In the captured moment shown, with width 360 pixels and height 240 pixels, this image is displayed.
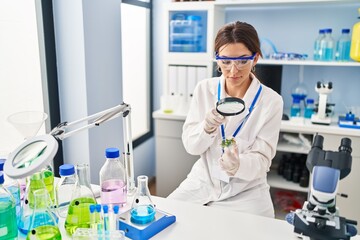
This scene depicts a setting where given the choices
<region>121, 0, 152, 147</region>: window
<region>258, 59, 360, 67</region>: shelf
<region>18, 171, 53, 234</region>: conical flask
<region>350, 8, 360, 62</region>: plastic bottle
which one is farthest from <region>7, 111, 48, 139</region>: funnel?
<region>350, 8, 360, 62</region>: plastic bottle

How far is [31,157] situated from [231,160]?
32.9 inches

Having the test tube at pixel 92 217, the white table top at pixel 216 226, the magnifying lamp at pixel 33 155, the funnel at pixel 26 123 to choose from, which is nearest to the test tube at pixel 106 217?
the test tube at pixel 92 217

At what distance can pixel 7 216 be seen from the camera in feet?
3.40

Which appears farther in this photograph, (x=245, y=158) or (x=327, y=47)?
(x=327, y=47)

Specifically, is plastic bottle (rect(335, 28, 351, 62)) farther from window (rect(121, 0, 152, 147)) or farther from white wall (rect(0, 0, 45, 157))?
white wall (rect(0, 0, 45, 157))

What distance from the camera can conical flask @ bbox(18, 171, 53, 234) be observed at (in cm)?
113

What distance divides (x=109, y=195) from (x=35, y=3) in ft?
4.18

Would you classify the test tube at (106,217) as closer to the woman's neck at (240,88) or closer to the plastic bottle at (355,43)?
the woman's neck at (240,88)

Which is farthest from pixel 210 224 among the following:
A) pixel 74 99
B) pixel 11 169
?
pixel 74 99

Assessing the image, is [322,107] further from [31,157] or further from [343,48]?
[31,157]

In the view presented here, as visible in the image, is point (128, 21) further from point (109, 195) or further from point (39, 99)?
point (109, 195)

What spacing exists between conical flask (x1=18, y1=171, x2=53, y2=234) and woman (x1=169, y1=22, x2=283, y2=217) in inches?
28.0

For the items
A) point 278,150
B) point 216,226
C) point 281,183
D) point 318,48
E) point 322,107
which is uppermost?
point 318,48

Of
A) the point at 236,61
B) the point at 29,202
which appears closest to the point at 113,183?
the point at 29,202
